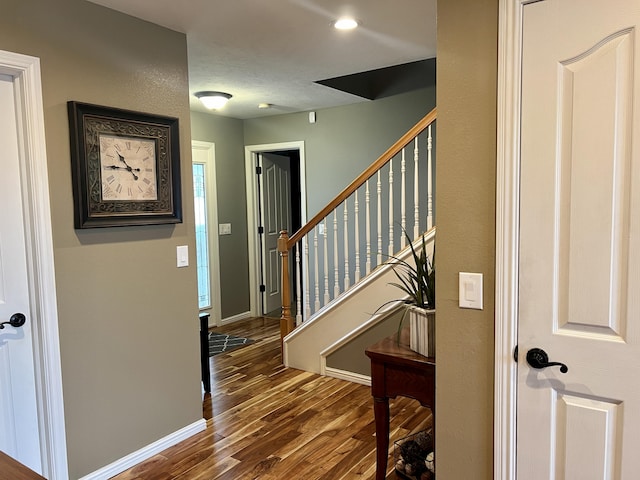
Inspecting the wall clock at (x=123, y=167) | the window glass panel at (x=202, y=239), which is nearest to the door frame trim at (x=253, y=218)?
the window glass panel at (x=202, y=239)

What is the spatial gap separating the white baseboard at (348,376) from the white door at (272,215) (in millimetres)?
2234

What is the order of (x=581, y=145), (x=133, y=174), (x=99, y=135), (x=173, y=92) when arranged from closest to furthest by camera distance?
(x=581, y=145) → (x=99, y=135) → (x=133, y=174) → (x=173, y=92)

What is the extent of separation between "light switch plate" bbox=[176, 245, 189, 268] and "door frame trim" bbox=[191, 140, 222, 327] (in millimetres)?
2545

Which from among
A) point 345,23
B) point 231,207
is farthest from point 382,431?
point 231,207

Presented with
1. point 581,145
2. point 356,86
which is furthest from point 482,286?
point 356,86

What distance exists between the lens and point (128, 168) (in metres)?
2.41

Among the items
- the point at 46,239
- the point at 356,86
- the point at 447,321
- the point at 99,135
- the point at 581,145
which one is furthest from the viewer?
the point at 356,86

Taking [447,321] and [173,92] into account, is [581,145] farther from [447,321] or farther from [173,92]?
[173,92]

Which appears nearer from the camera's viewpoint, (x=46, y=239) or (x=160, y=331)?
(x=46, y=239)

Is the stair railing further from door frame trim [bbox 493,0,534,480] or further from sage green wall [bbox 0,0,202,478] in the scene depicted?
door frame trim [bbox 493,0,534,480]

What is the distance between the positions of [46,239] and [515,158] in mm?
1994

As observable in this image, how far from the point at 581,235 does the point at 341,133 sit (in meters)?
3.90

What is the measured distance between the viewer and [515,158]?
4.67 feet

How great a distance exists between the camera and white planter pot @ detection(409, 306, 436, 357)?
192cm
